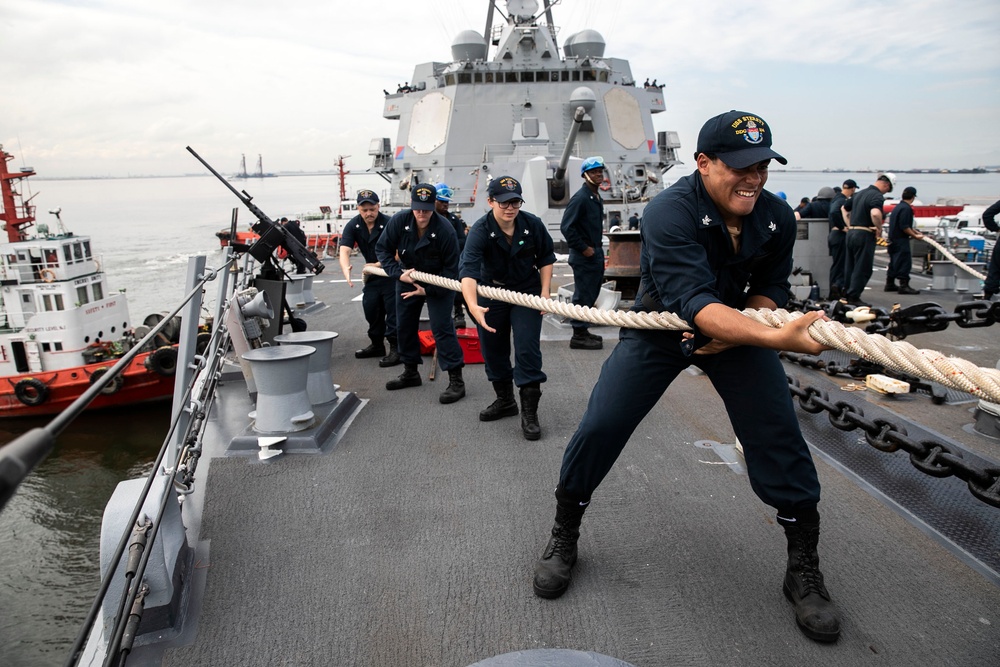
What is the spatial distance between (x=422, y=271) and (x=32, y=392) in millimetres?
10223

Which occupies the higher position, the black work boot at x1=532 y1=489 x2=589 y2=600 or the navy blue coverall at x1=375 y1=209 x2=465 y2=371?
the navy blue coverall at x1=375 y1=209 x2=465 y2=371

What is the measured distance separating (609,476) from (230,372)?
10.9ft

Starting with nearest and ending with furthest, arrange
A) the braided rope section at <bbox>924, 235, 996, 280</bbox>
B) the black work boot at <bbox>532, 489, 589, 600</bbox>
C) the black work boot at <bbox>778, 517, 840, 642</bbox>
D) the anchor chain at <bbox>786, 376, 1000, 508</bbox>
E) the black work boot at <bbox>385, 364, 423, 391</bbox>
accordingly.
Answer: the black work boot at <bbox>778, 517, 840, 642</bbox> < the black work boot at <bbox>532, 489, 589, 600</bbox> < the anchor chain at <bbox>786, 376, 1000, 508</bbox> < the black work boot at <bbox>385, 364, 423, 391</bbox> < the braided rope section at <bbox>924, 235, 996, 280</bbox>

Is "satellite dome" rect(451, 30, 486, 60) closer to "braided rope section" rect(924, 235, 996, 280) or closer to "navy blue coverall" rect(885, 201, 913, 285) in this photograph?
"navy blue coverall" rect(885, 201, 913, 285)

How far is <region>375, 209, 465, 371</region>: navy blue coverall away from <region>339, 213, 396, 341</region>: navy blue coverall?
0.78m

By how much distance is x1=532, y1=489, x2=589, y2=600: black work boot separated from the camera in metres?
2.19

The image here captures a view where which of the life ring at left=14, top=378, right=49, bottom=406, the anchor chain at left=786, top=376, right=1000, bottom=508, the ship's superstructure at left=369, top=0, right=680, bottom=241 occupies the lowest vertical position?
the life ring at left=14, top=378, right=49, bottom=406

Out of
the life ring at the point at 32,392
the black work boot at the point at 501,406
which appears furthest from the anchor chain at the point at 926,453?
the life ring at the point at 32,392

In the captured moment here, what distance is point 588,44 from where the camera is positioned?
60.3 feet

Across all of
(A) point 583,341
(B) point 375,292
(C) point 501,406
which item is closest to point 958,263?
(A) point 583,341

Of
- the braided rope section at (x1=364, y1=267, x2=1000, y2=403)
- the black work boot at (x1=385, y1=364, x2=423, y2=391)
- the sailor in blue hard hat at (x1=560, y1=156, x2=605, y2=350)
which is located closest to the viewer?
the braided rope section at (x1=364, y1=267, x2=1000, y2=403)

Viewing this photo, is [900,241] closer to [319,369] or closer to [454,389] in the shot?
[454,389]

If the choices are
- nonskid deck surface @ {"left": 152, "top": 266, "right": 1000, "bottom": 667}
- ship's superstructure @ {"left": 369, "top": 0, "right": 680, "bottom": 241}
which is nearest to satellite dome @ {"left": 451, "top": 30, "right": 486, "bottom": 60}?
ship's superstructure @ {"left": 369, "top": 0, "right": 680, "bottom": 241}

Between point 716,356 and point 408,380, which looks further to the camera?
point 408,380
